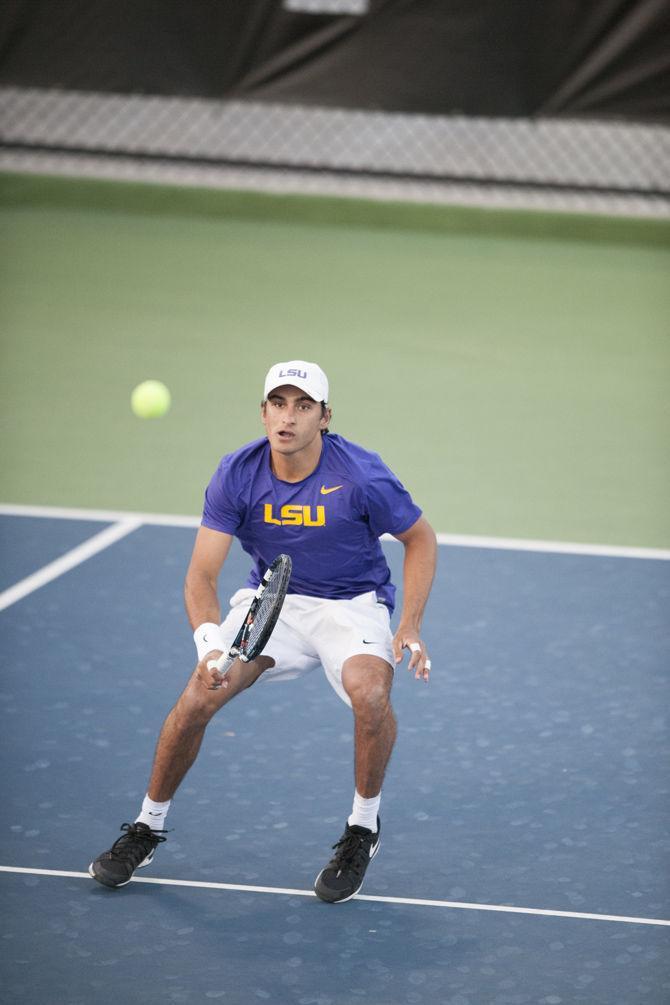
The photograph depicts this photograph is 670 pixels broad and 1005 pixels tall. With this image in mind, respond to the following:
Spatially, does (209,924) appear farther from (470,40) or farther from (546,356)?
Answer: (470,40)

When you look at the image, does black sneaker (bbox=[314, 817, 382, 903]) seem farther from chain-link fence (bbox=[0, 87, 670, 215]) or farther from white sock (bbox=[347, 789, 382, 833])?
chain-link fence (bbox=[0, 87, 670, 215])

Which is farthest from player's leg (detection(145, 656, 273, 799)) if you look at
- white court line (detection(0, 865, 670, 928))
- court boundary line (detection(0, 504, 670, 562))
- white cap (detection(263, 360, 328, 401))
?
court boundary line (detection(0, 504, 670, 562))

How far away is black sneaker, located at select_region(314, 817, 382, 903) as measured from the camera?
388cm

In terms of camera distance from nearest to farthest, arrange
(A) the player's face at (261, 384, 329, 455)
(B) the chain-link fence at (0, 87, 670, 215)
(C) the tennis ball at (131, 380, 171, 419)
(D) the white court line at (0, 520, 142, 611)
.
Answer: (A) the player's face at (261, 384, 329, 455) → (D) the white court line at (0, 520, 142, 611) → (C) the tennis ball at (131, 380, 171, 419) → (B) the chain-link fence at (0, 87, 670, 215)

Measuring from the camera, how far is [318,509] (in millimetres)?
4223

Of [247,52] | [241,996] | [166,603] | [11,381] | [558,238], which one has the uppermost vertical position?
[247,52]

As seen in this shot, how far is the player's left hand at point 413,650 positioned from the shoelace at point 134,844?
2.53 feet

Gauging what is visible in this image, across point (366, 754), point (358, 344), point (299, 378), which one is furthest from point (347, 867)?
point (358, 344)

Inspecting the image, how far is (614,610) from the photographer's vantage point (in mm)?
6051

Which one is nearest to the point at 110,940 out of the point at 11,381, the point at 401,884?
the point at 401,884

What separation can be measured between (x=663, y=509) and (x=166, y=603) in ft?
8.70

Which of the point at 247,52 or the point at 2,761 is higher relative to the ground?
the point at 247,52

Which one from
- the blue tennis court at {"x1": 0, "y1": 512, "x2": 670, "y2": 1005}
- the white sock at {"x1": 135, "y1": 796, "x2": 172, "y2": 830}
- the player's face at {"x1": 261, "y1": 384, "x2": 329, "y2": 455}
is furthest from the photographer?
the player's face at {"x1": 261, "y1": 384, "x2": 329, "y2": 455}

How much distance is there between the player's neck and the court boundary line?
8.43 feet
